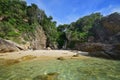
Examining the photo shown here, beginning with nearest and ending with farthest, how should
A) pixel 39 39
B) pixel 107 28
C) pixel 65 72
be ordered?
pixel 65 72 < pixel 107 28 < pixel 39 39

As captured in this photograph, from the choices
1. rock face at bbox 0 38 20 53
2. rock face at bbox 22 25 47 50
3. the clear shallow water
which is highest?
rock face at bbox 22 25 47 50

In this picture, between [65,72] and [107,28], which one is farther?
[107,28]

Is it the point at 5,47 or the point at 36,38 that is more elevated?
the point at 36,38

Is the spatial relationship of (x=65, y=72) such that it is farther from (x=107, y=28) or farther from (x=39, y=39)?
(x=39, y=39)

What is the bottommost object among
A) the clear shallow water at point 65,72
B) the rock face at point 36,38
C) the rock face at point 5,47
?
the clear shallow water at point 65,72

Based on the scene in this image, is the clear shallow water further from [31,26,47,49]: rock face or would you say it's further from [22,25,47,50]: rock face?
[31,26,47,49]: rock face

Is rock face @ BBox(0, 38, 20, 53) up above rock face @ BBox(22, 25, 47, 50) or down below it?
below

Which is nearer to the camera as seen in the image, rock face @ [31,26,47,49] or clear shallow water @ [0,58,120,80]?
clear shallow water @ [0,58,120,80]

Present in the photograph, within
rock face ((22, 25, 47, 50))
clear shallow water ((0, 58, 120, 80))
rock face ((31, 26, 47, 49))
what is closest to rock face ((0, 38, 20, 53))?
clear shallow water ((0, 58, 120, 80))

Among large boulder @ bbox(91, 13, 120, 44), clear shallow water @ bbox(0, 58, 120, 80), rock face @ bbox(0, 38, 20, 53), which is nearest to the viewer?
clear shallow water @ bbox(0, 58, 120, 80)

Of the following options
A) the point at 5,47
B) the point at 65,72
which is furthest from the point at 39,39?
the point at 65,72

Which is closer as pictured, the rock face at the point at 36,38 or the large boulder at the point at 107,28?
the large boulder at the point at 107,28

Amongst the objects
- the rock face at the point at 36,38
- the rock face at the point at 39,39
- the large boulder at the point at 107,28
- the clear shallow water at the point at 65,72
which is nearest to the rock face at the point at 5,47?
the clear shallow water at the point at 65,72

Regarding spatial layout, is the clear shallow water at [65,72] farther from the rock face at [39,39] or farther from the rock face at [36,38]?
the rock face at [39,39]
